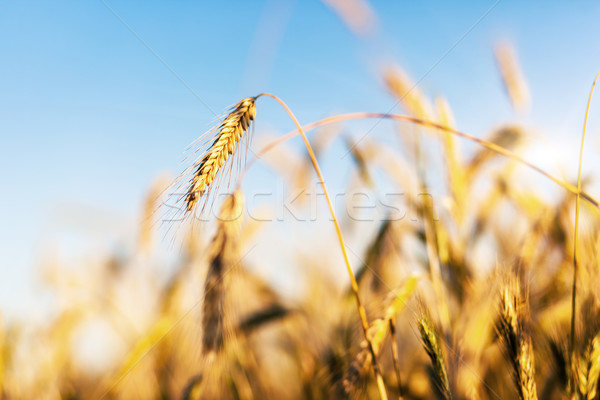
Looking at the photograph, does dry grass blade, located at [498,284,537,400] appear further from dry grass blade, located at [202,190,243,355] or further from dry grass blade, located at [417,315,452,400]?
dry grass blade, located at [202,190,243,355]

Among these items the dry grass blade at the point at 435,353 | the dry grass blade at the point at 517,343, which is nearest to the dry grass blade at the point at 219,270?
the dry grass blade at the point at 435,353

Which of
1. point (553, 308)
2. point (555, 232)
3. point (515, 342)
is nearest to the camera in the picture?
point (515, 342)

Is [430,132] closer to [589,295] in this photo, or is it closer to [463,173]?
[463,173]

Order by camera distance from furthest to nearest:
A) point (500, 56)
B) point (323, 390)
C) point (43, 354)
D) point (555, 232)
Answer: point (500, 56)
point (43, 354)
point (555, 232)
point (323, 390)

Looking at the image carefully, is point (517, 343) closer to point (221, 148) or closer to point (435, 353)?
point (435, 353)

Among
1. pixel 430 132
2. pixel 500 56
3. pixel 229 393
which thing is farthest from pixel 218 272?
pixel 500 56

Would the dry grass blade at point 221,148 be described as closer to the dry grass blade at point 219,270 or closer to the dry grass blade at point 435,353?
the dry grass blade at point 219,270
